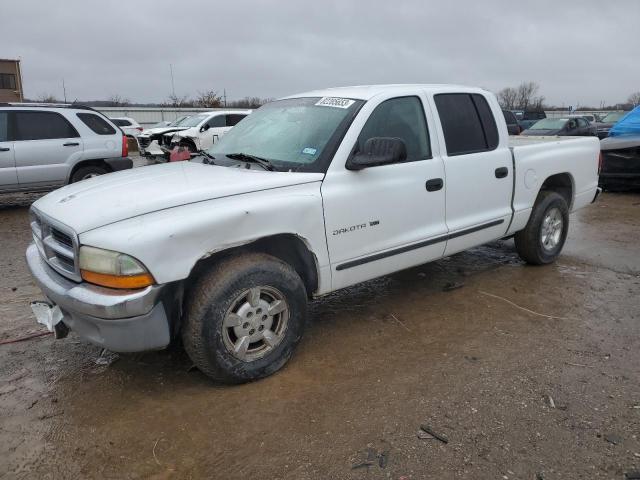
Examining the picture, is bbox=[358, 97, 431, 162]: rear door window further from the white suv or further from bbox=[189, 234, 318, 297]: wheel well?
the white suv

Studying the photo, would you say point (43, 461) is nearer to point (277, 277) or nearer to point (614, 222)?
point (277, 277)

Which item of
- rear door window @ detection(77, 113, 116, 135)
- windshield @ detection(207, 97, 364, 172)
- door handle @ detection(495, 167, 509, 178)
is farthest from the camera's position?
rear door window @ detection(77, 113, 116, 135)

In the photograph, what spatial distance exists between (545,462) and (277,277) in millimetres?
1754

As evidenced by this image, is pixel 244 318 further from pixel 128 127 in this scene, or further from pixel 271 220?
pixel 128 127

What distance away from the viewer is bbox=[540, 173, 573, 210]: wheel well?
554 centimetres

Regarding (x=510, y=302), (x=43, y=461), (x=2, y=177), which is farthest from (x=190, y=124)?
(x=43, y=461)

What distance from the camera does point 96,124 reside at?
9.32 meters

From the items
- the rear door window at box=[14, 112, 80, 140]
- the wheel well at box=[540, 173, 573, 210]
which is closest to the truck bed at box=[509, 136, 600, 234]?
the wheel well at box=[540, 173, 573, 210]

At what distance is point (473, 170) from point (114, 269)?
3021 millimetres

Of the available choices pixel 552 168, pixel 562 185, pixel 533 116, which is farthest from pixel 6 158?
pixel 533 116

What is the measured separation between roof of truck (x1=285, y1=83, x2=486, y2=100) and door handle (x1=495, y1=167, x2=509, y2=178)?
0.79 meters

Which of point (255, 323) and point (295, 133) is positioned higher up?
point (295, 133)

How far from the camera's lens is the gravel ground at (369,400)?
2529mm

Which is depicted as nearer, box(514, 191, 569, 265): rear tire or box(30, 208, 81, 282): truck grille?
box(30, 208, 81, 282): truck grille
